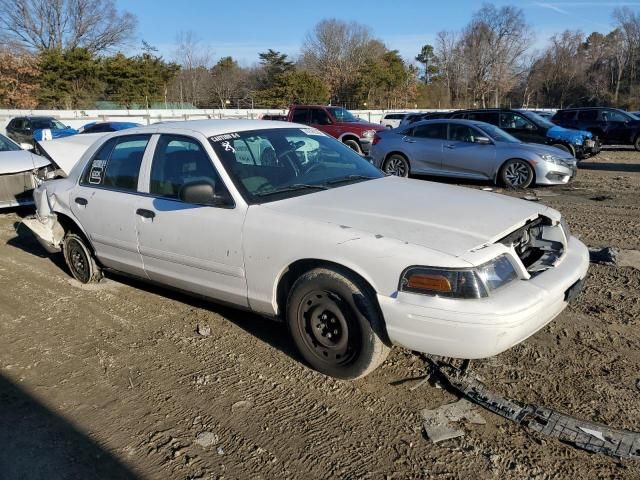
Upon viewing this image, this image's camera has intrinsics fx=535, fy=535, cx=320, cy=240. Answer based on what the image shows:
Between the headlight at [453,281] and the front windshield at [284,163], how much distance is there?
1256mm

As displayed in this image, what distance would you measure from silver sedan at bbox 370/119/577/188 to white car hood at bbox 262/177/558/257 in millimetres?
7170

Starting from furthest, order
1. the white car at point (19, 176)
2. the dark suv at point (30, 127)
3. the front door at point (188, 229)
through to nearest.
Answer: the dark suv at point (30, 127), the white car at point (19, 176), the front door at point (188, 229)

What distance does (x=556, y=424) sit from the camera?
114 inches

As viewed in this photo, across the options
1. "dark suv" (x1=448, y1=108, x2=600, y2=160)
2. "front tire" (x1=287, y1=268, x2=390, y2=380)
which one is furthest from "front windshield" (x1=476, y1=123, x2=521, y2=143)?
"front tire" (x1=287, y1=268, x2=390, y2=380)

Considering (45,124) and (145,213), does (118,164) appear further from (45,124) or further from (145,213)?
(45,124)

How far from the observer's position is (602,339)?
12.6 ft

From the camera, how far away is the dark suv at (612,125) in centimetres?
1891

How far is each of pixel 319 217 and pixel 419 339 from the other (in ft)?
3.20

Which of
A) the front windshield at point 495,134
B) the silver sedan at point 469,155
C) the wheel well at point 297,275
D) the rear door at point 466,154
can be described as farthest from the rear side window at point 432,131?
the wheel well at point 297,275

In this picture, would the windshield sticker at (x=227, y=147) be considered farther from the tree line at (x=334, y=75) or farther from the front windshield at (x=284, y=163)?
the tree line at (x=334, y=75)

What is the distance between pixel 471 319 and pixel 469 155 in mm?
8940

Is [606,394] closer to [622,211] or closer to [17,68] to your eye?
[622,211]

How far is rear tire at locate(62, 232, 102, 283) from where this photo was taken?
525 centimetres

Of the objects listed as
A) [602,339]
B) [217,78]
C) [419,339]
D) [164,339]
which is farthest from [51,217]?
[217,78]
